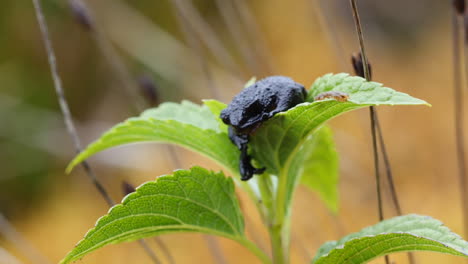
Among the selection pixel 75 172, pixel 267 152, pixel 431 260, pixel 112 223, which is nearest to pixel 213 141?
pixel 267 152

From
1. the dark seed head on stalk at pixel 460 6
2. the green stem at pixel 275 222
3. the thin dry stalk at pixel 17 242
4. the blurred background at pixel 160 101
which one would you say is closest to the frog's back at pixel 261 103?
the green stem at pixel 275 222

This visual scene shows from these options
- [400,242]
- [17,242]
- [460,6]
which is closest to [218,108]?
[400,242]

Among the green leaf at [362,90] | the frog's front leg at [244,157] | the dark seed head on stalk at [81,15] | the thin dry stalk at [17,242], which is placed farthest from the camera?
the thin dry stalk at [17,242]

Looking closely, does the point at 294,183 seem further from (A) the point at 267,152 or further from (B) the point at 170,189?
(B) the point at 170,189

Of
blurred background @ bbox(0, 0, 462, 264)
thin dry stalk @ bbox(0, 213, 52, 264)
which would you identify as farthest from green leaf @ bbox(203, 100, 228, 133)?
blurred background @ bbox(0, 0, 462, 264)

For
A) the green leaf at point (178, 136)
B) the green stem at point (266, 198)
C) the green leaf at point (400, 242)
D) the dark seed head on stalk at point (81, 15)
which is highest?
the dark seed head on stalk at point (81, 15)

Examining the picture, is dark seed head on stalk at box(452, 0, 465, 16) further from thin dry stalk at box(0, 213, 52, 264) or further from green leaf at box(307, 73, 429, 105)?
thin dry stalk at box(0, 213, 52, 264)

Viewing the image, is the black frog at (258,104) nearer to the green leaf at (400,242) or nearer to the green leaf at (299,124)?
the green leaf at (299,124)
